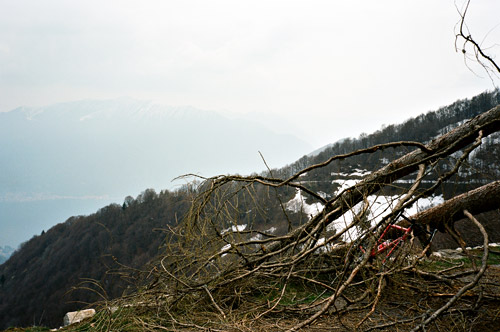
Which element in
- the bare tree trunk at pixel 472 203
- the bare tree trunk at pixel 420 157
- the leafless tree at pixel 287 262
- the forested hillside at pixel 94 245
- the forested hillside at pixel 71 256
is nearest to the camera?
the leafless tree at pixel 287 262

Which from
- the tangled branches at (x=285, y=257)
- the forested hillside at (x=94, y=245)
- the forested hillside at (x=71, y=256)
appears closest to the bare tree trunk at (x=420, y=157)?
the tangled branches at (x=285, y=257)

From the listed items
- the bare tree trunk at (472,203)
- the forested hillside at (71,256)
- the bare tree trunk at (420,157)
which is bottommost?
the forested hillside at (71,256)

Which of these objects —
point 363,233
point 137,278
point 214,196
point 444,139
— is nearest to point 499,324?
point 363,233

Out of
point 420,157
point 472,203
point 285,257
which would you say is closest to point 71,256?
point 285,257

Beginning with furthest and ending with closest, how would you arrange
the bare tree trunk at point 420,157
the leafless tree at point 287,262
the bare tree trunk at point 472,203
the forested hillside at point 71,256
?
the forested hillside at point 71,256 < the bare tree trunk at point 472,203 < the bare tree trunk at point 420,157 < the leafless tree at point 287,262

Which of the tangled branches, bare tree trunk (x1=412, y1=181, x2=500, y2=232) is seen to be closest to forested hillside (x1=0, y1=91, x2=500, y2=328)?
bare tree trunk (x1=412, y1=181, x2=500, y2=232)

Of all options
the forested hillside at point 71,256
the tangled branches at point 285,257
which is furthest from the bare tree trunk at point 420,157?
the forested hillside at point 71,256

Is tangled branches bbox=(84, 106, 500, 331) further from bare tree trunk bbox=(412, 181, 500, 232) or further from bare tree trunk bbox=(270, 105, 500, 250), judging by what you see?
bare tree trunk bbox=(412, 181, 500, 232)

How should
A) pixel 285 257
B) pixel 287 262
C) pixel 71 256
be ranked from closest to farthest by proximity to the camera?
1. pixel 287 262
2. pixel 285 257
3. pixel 71 256

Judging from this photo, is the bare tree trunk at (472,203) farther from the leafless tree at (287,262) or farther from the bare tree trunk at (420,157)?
the bare tree trunk at (420,157)

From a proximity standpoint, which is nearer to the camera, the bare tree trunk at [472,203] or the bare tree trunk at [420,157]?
the bare tree trunk at [420,157]

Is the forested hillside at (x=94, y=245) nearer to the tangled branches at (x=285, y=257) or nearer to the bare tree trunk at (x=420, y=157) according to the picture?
the bare tree trunk at (x=420, y=157)

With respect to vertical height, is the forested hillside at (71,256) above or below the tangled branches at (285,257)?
below

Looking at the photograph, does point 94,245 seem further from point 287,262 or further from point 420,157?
point 420,157
